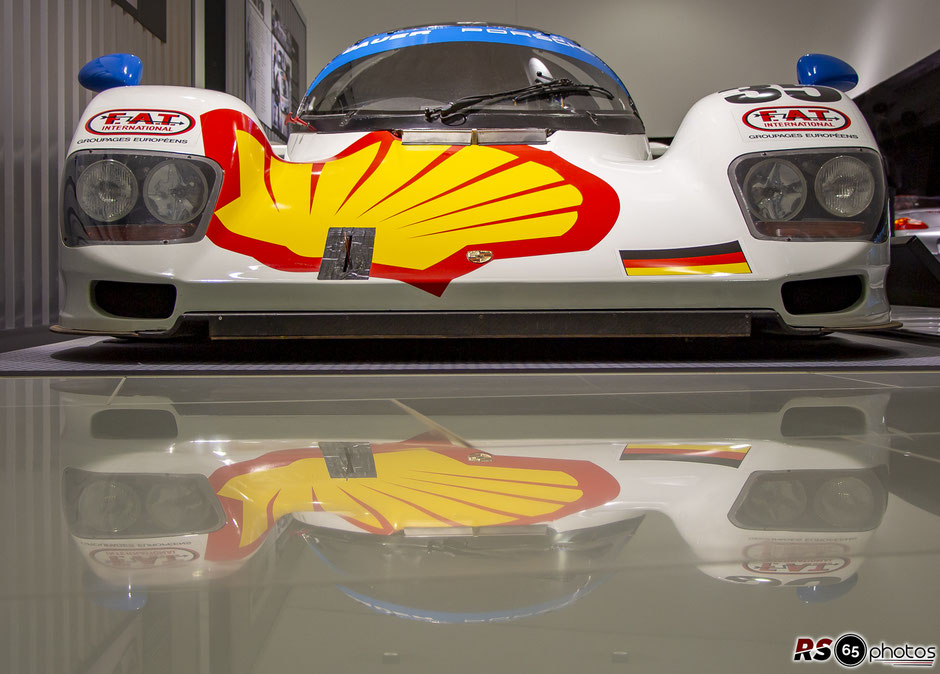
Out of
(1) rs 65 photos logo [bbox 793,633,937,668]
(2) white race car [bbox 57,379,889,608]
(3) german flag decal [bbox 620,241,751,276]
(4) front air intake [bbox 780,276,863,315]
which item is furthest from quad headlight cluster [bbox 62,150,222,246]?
(1) rs 65 photos logo [bbox 793,633,937,668]

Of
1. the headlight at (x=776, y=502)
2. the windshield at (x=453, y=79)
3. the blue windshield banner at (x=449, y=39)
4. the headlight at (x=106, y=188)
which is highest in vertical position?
the blue windshield banner at (x=449, y=39)

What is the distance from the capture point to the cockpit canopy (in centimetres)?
166

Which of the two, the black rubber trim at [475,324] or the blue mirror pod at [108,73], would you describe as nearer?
the black rubber trim at [475,324]

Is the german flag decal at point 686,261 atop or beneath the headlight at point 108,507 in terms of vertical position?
atop

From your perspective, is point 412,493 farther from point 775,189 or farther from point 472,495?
point 775,189

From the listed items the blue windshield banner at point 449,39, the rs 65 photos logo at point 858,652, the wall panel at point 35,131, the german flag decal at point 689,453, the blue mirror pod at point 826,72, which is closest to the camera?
the rs 65 photos logo at point 858,652

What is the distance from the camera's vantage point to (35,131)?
7.41 ft

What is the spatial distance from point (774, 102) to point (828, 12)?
5261 millimetres

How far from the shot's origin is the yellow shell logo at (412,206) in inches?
52.2

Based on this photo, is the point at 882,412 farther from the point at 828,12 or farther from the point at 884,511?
the point at 828,12

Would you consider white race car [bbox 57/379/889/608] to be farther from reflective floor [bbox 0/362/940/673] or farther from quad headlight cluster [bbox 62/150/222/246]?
quad headlight cluster [bbox 62/150/222/246]

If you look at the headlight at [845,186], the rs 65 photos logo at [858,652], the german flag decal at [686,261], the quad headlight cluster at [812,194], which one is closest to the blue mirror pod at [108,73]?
the german flag decal at [686,261]

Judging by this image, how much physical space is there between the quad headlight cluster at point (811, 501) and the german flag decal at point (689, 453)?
0.17 feet

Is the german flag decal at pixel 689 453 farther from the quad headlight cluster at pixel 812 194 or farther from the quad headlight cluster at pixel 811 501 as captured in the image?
the quad headlight cluster at pixel 812 194
